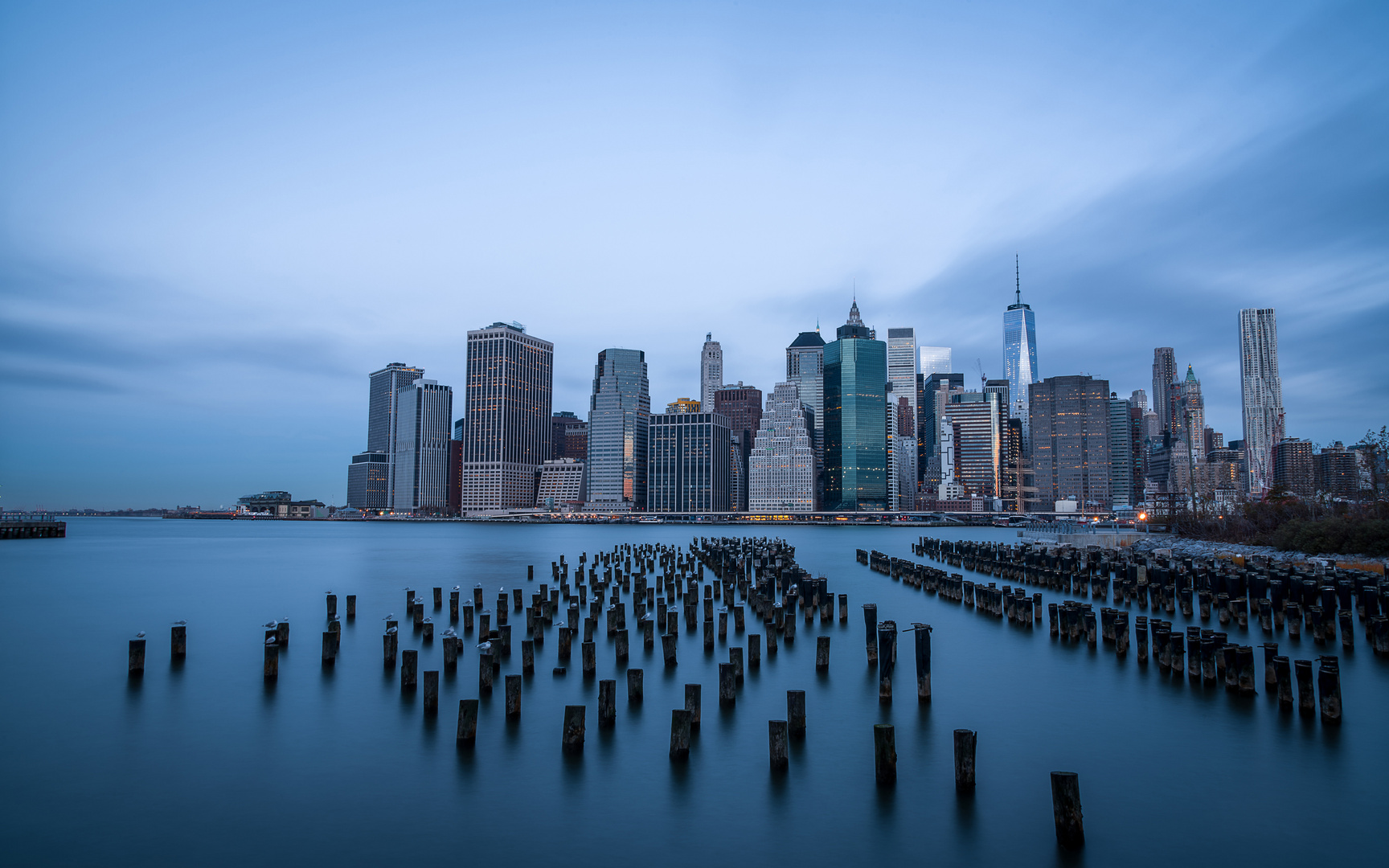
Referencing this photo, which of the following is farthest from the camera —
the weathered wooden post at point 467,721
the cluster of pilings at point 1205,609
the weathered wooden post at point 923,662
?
the weathered wooden post at point 923,662

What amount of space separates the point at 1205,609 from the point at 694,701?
99.4 ft

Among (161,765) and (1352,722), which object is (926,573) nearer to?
(1352,722)

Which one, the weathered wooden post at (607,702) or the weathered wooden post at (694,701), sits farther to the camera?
the weathered wooden post at (607,702)

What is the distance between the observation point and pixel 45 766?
16812 mm

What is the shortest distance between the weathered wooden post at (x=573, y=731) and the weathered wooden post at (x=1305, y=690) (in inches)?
673

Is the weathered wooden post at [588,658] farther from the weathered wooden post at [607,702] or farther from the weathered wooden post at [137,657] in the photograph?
the weathered wooden post at [137,657]

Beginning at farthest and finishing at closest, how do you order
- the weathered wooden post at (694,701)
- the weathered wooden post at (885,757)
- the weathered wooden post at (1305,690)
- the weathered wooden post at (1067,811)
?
the weathered wooden post at (1305,690)
the weathered wooden post at (694,701)
the weathered wooden post at (885,757)
the weathered wooden post at (1067,811)

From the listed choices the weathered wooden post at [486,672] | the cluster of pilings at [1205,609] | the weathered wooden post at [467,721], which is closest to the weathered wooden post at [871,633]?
the cluster of pilings at [1205,609]

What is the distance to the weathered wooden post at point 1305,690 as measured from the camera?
63.5ft

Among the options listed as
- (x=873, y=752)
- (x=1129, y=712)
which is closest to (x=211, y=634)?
(x=873, y=752)

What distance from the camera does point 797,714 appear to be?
59.6 feet

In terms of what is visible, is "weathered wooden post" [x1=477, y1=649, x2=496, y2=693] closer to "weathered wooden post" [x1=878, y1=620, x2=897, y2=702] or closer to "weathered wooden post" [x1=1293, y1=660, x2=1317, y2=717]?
"weathered wooden post" [x1=878, y1=620, x2=897, y2=702]

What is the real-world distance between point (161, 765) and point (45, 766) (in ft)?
7.48

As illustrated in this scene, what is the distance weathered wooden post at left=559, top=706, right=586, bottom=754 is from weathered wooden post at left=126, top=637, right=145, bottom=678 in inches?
513
